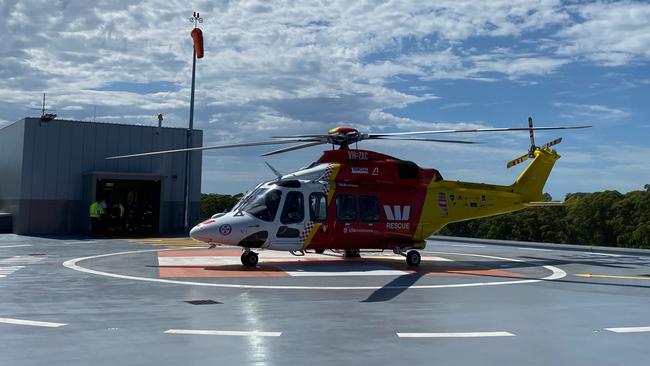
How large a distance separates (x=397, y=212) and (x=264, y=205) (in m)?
3.88

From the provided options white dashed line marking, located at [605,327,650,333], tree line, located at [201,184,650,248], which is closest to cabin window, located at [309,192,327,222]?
white dashed line marking, located at [605,327,650,333]

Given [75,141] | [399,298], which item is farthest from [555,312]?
[75,141]

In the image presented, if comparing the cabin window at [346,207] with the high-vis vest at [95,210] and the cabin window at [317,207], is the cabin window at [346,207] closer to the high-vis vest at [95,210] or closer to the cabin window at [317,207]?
the cabin window at [317,207]

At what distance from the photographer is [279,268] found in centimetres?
1577

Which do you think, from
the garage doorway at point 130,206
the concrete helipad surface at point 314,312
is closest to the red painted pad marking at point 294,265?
the concrete helipad surface at point 314,312

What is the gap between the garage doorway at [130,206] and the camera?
99.7ft

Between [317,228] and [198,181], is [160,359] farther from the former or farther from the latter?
[198,181]

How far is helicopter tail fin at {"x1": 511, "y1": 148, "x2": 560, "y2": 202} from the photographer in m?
19.7

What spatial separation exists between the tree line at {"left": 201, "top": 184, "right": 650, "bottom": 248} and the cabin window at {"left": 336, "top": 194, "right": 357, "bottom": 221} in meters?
42.5

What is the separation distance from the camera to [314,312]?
9.43 meters

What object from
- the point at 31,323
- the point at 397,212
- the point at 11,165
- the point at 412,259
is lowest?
the point at 31,323

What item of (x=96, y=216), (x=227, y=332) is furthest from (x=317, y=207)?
(x=96, y=216)

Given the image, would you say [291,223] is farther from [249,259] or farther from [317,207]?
[249,259]

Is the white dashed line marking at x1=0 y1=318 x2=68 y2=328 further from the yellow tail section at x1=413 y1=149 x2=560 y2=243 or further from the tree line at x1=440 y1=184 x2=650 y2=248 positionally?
the tree line at x1=440 y1=184 x2=650 y2=248
